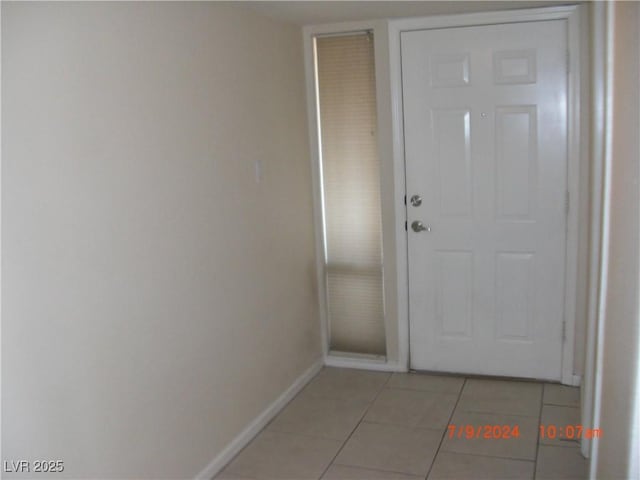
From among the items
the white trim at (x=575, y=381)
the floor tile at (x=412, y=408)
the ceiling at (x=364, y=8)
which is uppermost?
the ceiling at (x=364, y=8)

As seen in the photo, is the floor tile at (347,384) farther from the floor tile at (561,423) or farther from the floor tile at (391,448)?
the floor tile at (561,423)

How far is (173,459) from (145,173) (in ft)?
3.81

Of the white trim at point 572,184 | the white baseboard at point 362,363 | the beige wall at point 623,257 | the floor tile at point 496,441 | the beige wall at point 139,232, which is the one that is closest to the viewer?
the beige wall at point 623,257

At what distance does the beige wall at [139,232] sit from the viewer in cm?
187

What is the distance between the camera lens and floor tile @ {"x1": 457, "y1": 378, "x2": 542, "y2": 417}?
10.9 feet

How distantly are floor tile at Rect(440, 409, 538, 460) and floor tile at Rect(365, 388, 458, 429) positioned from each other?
10 centimetres

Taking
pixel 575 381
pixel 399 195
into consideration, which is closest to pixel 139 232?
pixel 399 195

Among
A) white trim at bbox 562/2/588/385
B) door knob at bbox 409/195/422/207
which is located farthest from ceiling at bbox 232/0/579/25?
door knob at bbox 409/195/422/207

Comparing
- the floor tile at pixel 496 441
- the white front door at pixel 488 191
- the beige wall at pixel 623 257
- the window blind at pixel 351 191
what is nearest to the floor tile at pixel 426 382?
the white front door at pixel 488 191

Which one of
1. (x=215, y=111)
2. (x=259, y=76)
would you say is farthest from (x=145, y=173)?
(x=259, y=76)

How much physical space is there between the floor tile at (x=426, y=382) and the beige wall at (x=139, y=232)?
730 millimetres

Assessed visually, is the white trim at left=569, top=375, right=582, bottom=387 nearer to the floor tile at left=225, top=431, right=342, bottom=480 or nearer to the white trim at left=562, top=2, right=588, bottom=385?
the white trim at left=562, top=2, right=588, bottom=385

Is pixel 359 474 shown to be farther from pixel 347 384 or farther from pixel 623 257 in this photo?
pixel 623 257

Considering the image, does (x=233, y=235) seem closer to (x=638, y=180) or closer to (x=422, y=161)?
(x=422, y=161)
